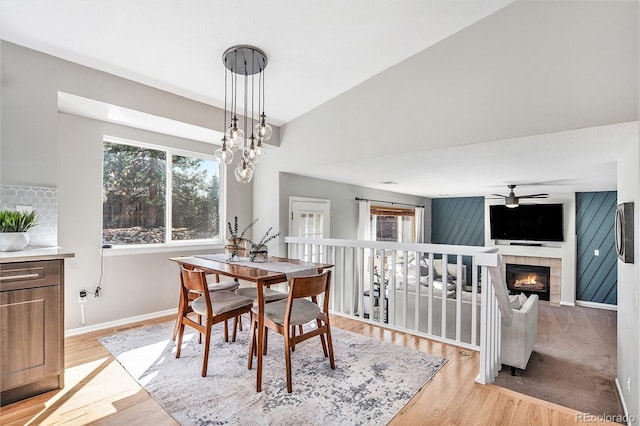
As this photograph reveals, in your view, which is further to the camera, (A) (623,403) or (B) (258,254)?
(B) (258,254)

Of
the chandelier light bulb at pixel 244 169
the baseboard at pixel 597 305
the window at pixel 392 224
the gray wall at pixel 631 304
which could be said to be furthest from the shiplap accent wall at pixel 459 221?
the chandelier light bulb at pixel 244 169

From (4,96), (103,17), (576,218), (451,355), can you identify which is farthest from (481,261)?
(576,218)

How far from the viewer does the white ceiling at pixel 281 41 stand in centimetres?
229

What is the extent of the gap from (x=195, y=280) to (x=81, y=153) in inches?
82.1

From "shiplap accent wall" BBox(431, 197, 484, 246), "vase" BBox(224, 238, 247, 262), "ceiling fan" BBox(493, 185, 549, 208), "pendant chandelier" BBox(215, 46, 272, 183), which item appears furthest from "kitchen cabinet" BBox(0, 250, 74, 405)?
"shiplap accent wall" BBox(431, 197, 484, 246)

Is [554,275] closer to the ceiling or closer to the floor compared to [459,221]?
closer to the floor

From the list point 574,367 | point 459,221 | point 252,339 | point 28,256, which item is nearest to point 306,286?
point 252,339

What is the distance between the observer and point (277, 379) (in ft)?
8.07

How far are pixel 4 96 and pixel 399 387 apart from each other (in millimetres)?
3819

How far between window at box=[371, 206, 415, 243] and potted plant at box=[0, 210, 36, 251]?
530cm

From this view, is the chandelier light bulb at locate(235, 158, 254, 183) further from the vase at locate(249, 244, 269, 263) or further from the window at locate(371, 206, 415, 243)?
the window at locate(371, 206, 415, 243)

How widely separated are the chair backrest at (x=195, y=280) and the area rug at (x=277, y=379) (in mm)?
679

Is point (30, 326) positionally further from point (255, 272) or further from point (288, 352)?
point (288, 352)

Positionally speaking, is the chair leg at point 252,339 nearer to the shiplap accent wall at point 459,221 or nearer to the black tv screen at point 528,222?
the shiplap accent wall at point 459,221
